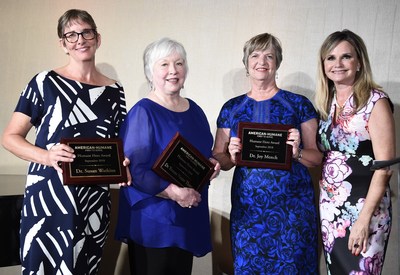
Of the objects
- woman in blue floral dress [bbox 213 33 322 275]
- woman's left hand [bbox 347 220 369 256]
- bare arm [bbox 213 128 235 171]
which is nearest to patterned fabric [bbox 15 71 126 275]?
bare arm [bbox 213 128 235 171]

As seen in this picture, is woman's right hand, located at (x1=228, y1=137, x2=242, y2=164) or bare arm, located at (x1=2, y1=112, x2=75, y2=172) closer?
bare arm, located at (x1=2, y1=112, x2=75, y2=172)

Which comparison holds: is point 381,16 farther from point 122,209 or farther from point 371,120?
point 122,209

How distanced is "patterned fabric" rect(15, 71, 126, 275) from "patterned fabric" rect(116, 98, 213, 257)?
0.57 ft

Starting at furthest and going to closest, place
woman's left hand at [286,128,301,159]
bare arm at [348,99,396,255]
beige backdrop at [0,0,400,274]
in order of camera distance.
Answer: beige backdrop at [0,0,400,274] < woman's left hand at [286,128,301,159] < bare arm at [348,99,396,255]

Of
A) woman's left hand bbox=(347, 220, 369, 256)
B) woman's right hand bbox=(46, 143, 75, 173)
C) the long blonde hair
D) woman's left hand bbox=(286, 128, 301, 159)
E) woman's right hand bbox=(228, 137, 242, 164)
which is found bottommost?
woman's left hand bbox=(347, 220, 369, 256)

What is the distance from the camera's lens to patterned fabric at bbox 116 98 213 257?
108 inches

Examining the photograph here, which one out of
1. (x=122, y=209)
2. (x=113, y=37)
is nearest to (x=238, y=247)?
(x=122, y=209)

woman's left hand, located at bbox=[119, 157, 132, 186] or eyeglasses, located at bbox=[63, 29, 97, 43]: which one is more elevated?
eyeglasses, located at bbox=[63, 29, 97, 43]

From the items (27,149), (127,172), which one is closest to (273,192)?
(127,172)

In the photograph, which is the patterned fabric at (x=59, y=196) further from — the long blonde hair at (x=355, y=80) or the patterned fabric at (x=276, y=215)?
the long blonde hair at (x=355, y=80)

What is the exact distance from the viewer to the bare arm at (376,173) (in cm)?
281

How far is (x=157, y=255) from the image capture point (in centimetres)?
275

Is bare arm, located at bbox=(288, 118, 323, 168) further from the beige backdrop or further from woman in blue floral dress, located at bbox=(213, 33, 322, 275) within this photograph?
the beige backdrop

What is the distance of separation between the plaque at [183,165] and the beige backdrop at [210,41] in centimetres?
121
